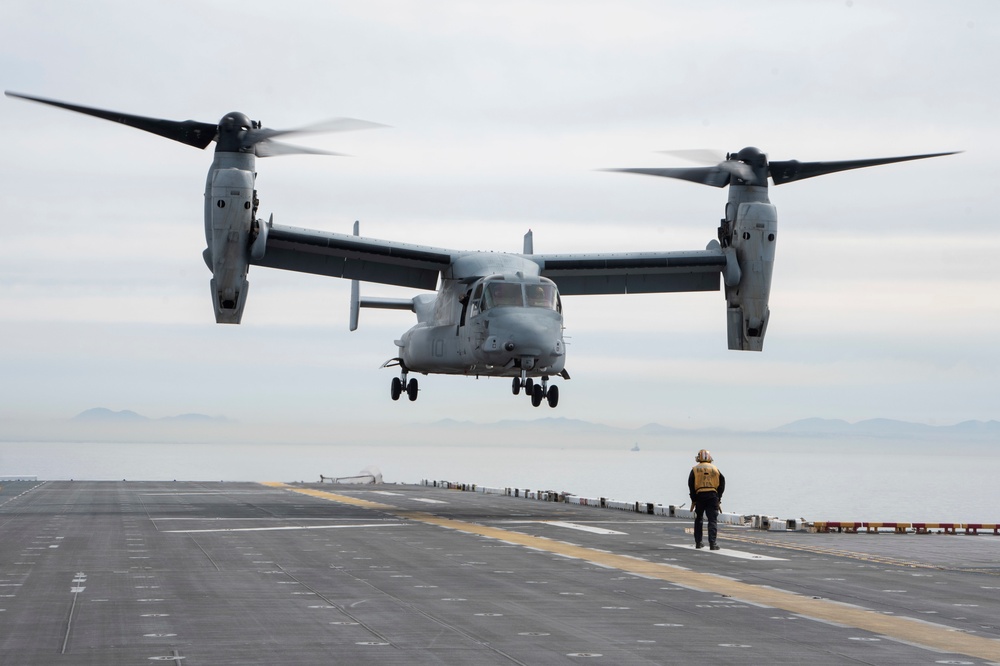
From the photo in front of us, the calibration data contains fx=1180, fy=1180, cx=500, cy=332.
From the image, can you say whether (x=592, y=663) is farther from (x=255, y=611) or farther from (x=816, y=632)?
(x=255, y=611)

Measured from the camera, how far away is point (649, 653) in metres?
10.8

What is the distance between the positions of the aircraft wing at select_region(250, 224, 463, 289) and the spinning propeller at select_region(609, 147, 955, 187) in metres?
6.80

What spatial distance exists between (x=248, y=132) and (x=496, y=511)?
13.1m

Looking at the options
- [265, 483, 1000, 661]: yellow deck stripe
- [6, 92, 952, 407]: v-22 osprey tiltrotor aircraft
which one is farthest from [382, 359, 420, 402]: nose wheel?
[265, 483, 1000, 661]: yellow deck stripe

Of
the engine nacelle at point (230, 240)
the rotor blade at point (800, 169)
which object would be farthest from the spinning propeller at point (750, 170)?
the engine nacelle at point (230, 240)

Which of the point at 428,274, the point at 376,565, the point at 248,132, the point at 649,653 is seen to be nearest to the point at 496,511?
the point at 428,274

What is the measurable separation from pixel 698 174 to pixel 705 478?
1715cm

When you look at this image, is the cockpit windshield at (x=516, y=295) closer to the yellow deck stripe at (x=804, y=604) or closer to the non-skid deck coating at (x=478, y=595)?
the non-skid deck coating at (x=478, y=595)

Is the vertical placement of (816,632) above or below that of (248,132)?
below

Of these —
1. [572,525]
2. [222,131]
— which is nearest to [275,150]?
[222,131]

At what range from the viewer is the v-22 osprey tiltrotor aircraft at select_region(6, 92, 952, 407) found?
31719mm

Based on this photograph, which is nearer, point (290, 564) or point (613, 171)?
point (290, 564)

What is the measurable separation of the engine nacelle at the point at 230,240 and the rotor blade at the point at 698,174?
11.7m

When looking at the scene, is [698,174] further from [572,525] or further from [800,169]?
[572,525]
